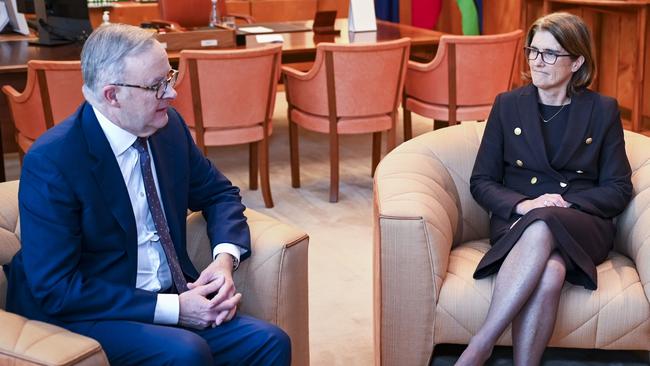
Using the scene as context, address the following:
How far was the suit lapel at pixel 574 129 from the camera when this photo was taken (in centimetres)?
321

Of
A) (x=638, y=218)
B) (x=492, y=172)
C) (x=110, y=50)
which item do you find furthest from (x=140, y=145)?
(x=638, y=218)

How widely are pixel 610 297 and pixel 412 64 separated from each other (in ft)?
9.57

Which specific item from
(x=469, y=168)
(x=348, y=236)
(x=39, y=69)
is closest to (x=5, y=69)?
(x=39, y=69)

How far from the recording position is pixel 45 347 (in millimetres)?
2090

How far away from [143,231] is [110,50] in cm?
49

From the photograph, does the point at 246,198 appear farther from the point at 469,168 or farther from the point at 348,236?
the point at 469,168

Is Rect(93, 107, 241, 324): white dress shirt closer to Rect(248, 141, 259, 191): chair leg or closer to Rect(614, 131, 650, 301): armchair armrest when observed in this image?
Rect(614, 131, 650, 301): armchair armrest

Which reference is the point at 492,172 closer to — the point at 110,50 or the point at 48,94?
the point at 110,50

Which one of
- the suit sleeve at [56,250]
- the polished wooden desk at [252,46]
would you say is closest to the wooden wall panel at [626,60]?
the polished wooden desk at [252,46]

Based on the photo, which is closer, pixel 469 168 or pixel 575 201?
pixel 575 201

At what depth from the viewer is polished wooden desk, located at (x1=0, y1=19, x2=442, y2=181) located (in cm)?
527

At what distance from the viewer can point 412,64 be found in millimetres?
5598

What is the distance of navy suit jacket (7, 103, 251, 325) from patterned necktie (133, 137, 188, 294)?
4 cm

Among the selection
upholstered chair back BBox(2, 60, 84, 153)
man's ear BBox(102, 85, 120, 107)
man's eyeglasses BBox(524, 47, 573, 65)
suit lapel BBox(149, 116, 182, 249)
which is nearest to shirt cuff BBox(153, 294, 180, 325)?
suit lapel BBox(149, 116, 182, 249)
